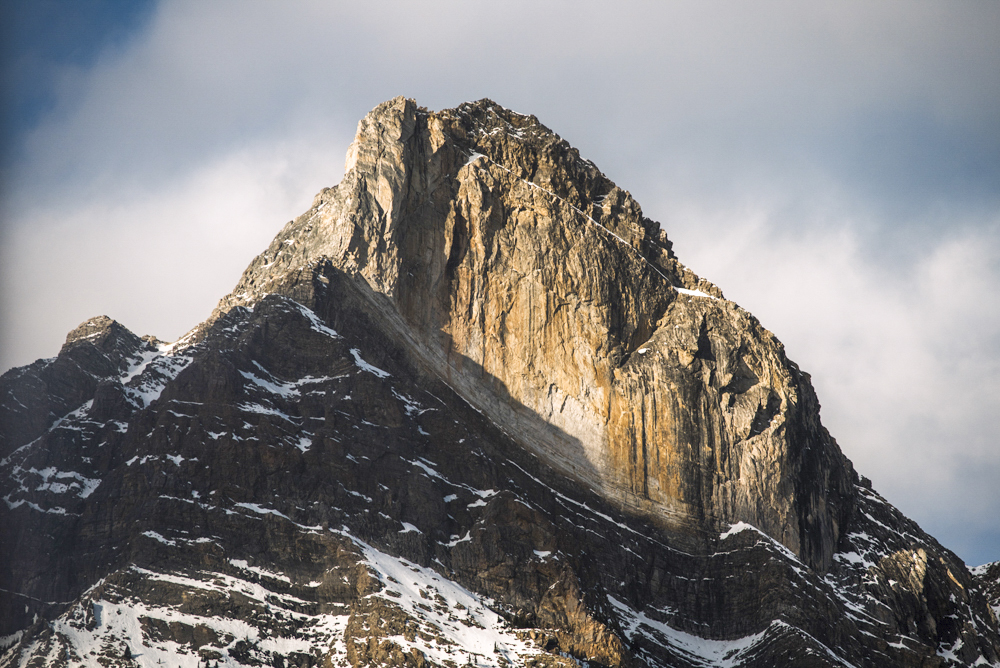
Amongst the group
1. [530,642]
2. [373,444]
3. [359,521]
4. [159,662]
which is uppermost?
[373,444]

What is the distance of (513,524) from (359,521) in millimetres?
20148

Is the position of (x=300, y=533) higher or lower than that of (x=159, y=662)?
higher

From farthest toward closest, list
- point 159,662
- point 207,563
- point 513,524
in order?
point 513,524
point 207,563
point 159,662

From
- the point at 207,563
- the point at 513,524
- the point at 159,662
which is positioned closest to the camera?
the point at 159,662

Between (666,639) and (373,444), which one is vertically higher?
(373,444)

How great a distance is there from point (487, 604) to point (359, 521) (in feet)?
61.8

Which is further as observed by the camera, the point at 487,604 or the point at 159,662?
the point at 487,604

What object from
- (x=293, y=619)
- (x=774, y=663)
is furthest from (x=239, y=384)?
(x=774, y=663)

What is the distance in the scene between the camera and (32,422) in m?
196

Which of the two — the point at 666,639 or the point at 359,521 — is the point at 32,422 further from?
the point at 666,639

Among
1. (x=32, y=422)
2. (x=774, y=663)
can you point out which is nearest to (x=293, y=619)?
(x=32, y=422)

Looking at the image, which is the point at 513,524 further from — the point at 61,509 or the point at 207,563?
the point at 61,509

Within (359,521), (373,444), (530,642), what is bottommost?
(530,642)

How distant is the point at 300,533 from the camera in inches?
7219
